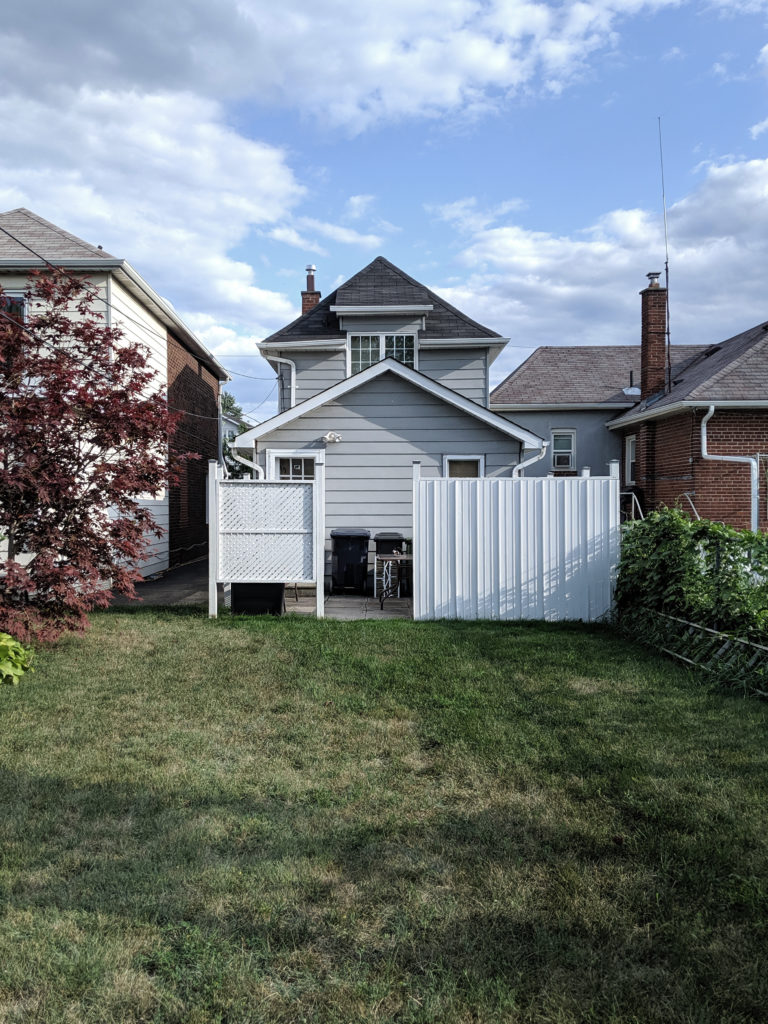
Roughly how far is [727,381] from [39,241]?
14.2 meters

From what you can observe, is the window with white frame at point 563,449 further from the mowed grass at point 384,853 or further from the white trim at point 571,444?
the mowed grass at point 384,853

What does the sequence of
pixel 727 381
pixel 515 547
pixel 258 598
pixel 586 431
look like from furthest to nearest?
pixel 586 431
pixel 727 381
pixel 258 598
pixel 515 547

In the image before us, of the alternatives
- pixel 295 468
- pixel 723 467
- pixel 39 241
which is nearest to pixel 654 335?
pixel 723 467

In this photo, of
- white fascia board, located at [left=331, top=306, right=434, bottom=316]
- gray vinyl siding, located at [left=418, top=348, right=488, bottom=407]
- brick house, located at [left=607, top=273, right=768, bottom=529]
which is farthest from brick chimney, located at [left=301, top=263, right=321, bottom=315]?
brick house, located at [left=607, top=273, right=768, bottom=529]

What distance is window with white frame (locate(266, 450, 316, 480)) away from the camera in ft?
40.4

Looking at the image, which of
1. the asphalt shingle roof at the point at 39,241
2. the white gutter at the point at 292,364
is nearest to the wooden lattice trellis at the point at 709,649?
the white gutter at the point at 292,364

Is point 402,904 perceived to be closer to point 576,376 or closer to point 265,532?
point 265,532

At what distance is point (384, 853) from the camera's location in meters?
3.10

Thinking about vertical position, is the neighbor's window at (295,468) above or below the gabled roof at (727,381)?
below

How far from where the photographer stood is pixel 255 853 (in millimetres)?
3092

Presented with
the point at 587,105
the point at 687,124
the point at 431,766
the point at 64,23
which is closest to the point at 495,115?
the point at 587,105

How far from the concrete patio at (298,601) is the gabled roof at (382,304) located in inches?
237

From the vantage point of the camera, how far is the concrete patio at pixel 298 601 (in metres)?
9.88

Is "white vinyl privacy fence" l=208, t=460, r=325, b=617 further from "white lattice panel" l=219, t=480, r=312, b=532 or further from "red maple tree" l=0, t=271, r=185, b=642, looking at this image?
"red maple tree" l=0, t=271, r=185, b=642
